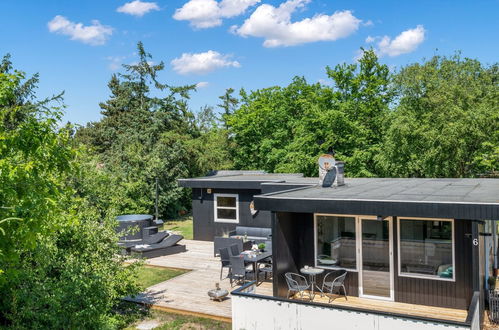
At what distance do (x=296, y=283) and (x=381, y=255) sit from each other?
2049 mm

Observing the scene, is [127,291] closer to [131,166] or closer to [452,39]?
[131,166]

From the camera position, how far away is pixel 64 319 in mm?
7078

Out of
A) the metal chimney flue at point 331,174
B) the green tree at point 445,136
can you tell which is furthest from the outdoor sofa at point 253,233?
the green tree at point 445,136

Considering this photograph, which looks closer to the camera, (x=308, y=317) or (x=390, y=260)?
(x=308, y=317)

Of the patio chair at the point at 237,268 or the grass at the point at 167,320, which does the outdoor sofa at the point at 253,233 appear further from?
the grass at the point at 167,320

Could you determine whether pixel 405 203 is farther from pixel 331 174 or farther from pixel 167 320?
pixel 167 320

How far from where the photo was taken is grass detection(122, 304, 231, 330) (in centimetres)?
883

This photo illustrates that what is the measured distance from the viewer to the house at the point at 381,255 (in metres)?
7.32

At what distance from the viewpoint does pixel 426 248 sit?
8672 mm

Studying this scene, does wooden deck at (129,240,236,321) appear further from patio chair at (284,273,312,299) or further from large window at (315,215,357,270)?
large window at (315,215,357,270)

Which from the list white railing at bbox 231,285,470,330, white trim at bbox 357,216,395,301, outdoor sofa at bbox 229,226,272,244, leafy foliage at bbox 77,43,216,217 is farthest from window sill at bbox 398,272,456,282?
leafy foliage at bbox 77,43,216,217

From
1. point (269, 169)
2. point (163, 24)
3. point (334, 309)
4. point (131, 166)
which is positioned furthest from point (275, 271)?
point (163, 24)

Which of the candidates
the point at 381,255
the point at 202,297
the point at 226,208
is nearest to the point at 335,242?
the point at 381,255

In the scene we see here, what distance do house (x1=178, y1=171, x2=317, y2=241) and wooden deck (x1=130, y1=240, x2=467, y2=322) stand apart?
2.83 metres
